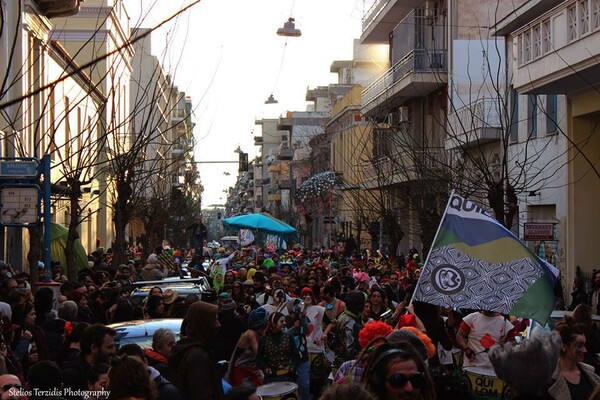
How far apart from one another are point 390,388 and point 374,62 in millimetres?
82869

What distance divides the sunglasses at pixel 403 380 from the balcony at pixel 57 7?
2759 cm

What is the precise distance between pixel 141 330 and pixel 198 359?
312 cm

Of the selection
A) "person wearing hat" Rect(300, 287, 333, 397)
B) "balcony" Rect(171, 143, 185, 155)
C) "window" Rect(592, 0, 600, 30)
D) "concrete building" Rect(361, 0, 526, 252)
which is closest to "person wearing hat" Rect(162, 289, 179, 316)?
Answer: "person wearing hat" Rect(300, 287, 333, 397)

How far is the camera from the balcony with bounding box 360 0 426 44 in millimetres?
40719

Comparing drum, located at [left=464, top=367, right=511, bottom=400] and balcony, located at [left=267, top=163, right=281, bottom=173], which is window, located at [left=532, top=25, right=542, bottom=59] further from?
balcony, located at [left=267, top=163, right=281, bottom=173]

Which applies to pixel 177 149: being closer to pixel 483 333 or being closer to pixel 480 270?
pixel 483 333

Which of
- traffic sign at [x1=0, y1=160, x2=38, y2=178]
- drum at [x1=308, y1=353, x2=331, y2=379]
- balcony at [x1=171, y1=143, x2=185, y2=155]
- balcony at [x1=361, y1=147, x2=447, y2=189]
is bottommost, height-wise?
drum at [x1=308, y1=353, x2=331, y2=379]

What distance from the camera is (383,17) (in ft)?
143

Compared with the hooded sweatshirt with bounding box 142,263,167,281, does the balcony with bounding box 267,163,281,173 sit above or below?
above

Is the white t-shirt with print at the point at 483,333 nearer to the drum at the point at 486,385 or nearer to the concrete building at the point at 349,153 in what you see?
the drum at the point at 486,385

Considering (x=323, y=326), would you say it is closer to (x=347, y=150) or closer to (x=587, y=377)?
(x=587, y=377)

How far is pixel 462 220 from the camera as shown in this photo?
30.5 ft

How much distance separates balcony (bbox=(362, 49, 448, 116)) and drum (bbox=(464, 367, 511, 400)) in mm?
24586

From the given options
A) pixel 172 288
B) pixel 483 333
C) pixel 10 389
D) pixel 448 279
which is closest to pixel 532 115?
pixel 172 288
